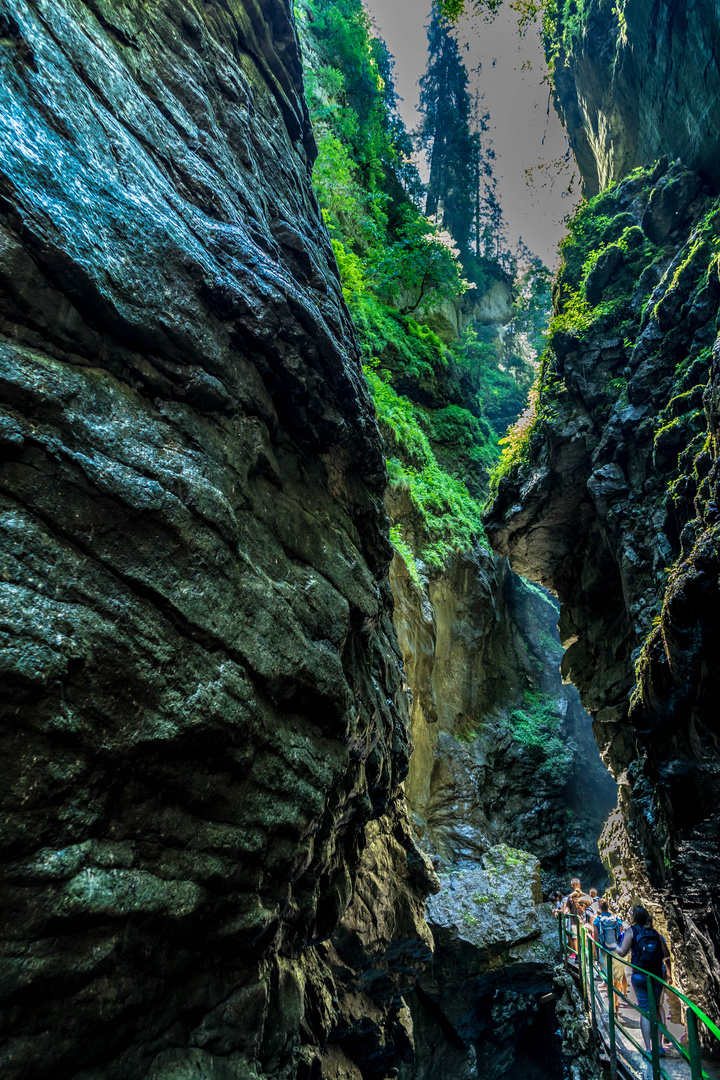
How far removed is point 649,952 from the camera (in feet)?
17.0

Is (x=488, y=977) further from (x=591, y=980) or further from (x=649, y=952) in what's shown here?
(x=649, y=952)

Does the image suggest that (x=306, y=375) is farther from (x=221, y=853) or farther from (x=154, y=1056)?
(x=154, y=1056)

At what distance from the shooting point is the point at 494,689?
17.4 metres

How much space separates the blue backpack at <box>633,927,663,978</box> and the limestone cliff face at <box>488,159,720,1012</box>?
217cm

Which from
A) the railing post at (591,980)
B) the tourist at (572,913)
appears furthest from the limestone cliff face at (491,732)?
the railing post at (591,980)

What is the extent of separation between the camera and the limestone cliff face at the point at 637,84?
7621mm

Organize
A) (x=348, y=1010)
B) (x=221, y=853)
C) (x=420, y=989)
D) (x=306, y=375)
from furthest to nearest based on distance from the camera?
(x=420, y=989) → (x=348, y=1010) → (x=306, y=375) → (x=221, y=853)

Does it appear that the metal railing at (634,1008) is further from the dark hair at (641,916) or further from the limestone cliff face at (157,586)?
the limestone cliff face at (157,586)

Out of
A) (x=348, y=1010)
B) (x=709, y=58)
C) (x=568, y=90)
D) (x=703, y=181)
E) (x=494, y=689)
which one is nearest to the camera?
(x=348, y=1010)

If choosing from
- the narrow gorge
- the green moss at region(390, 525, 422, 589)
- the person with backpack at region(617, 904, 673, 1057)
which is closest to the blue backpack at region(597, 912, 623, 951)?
the narrow gorge

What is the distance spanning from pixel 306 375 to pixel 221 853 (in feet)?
12.8

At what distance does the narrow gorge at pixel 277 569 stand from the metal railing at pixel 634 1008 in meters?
0.65

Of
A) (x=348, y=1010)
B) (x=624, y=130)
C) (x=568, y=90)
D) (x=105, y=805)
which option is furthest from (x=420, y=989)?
(x=568, y=90)

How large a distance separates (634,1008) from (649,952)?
29.3 inches
